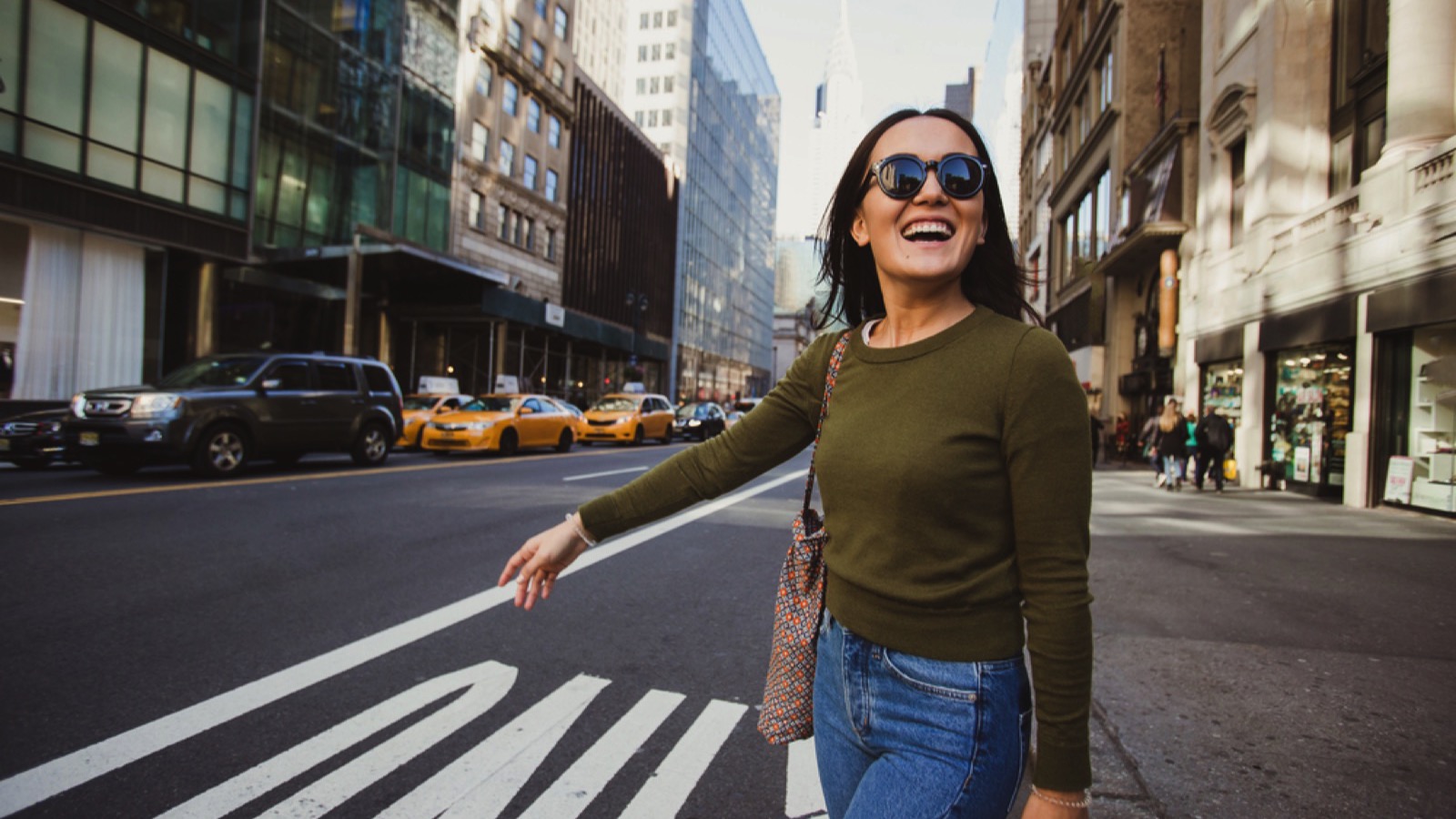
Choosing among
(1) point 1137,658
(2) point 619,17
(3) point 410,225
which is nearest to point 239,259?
(3) point 410,225

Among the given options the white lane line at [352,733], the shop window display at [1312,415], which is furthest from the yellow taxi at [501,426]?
the shop window display at [1312,415]

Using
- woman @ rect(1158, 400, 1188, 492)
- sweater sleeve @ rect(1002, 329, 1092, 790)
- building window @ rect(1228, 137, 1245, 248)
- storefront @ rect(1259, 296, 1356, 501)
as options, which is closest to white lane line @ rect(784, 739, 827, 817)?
sweater sleeve @ rect(1002, 329, 1092, 790)

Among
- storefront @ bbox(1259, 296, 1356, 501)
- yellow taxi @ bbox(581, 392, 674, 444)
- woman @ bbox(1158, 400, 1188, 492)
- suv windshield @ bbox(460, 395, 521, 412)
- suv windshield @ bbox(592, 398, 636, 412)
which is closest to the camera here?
storefront @ bbox(1259, 296, 1356, 501)

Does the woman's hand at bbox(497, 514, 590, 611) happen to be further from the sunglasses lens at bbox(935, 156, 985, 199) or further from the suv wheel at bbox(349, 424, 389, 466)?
the suv wheel at bbox(349, 424, 389, 466)

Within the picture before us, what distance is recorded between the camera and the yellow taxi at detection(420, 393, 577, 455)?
56.5ft

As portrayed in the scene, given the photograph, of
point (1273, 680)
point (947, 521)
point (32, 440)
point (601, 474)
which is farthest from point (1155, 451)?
point (32, 440)

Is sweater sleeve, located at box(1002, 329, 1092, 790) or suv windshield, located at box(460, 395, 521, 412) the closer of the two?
sweater sleeve, located at box(1002, 329, 1092, 790)

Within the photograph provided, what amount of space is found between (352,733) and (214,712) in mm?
656

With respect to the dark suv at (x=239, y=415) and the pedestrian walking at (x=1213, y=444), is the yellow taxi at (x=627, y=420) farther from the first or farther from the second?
the pedestrian walking at (x=1213, y=444)

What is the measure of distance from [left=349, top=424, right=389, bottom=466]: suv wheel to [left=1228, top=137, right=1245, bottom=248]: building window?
19.0 m

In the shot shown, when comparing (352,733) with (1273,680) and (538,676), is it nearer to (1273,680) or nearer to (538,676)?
(538,676)

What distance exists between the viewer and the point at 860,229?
1.84 meters

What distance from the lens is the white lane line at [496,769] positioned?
2717 millimetres

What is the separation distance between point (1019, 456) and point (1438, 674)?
14.9 ft
